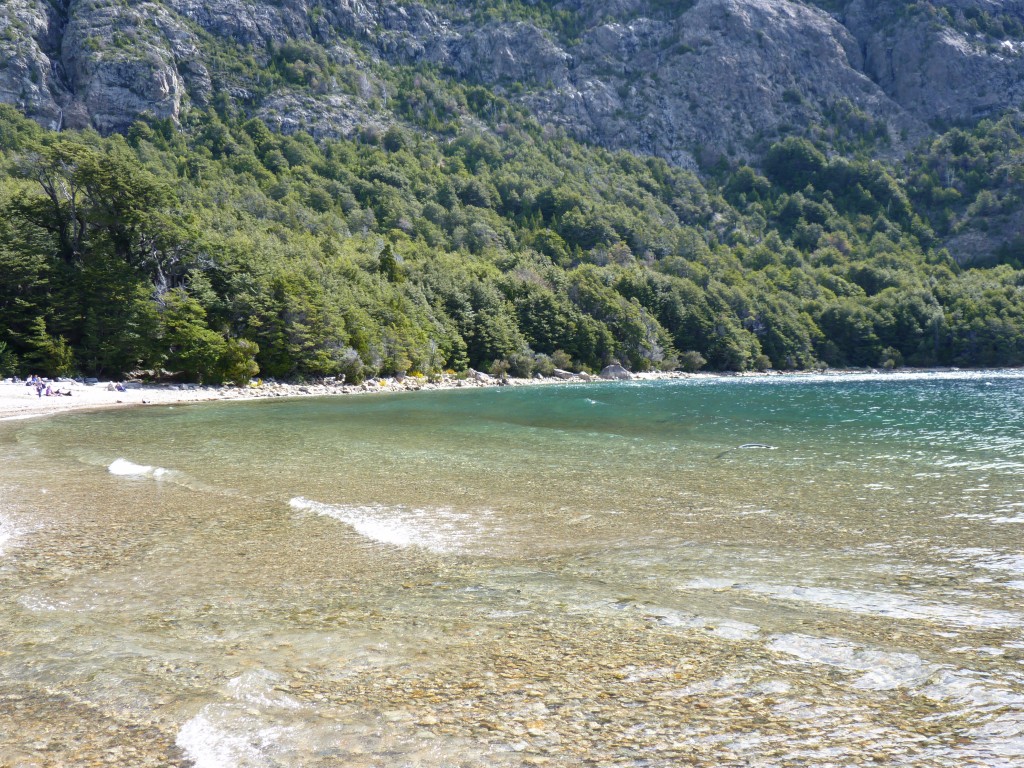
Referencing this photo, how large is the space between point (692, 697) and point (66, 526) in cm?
1183

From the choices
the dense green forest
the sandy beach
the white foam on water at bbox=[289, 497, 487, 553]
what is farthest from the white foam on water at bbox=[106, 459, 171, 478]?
the dense green forest

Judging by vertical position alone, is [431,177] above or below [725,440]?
above

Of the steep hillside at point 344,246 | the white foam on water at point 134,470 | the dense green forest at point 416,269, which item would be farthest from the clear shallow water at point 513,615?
the steep hillside at point 344,246

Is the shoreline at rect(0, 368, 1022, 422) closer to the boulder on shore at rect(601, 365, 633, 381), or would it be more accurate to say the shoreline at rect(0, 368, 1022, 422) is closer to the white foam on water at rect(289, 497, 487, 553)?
the boulder on shore at rect(601, 365, 633, 381)

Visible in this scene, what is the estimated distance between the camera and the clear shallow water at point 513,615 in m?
5.06

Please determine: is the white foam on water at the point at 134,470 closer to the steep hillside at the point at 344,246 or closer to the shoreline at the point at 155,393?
the shoreline at the point at 155,393

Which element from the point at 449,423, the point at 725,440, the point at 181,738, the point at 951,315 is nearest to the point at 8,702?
the point at 181,738

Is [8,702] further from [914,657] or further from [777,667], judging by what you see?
[914,657]

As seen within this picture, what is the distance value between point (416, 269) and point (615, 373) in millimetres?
35082

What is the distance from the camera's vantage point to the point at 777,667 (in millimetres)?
6156

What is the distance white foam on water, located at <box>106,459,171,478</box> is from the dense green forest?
1509 inches

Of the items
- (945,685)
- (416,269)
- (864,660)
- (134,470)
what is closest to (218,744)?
(864,660)

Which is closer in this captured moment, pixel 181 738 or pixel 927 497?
pixel 181 738

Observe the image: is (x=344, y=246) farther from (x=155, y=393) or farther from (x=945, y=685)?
(x=945, y=685)
